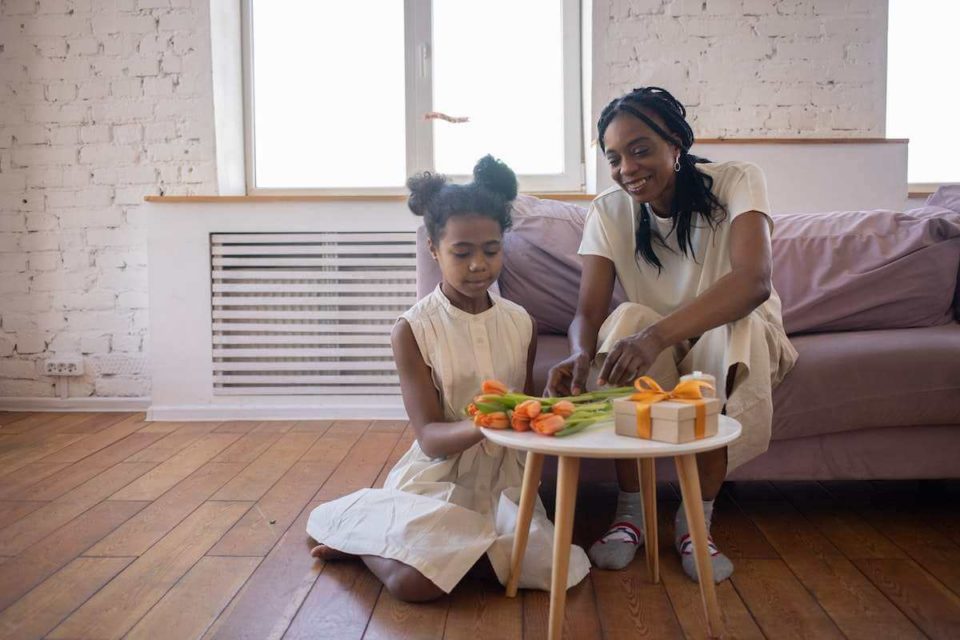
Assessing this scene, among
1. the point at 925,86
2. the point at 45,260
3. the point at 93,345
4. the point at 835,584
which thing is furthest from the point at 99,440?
the point at 925,86

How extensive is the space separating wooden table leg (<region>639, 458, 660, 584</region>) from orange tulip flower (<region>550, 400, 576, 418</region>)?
317mm

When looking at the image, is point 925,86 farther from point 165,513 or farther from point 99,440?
point 99,440

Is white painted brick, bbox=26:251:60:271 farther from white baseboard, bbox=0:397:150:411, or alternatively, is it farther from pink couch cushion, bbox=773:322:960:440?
pink couch cushion, bbox=773:322:960:440

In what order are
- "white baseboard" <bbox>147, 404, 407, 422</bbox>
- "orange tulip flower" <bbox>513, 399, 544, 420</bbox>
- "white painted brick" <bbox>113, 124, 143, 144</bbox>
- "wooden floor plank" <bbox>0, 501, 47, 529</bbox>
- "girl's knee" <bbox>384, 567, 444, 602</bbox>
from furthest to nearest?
"white painted brick" <bbox>113, 124, 143, 144</bbox> → "white baseboard" <bbox>147, 404, 407, 422</bbox> → "wooden floor plank" <bbox>0, 501, 47, 529</bbox> → "girl's knee" <bbox>384, 567, 444, 602</bbox> → "orange tulip flower" <bbox>513, 399, 544, 420</bbox>

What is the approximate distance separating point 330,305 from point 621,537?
6.10ft

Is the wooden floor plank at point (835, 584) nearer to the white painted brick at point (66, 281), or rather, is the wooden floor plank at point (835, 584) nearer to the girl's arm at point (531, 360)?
the girl's arm at point (531, 360)

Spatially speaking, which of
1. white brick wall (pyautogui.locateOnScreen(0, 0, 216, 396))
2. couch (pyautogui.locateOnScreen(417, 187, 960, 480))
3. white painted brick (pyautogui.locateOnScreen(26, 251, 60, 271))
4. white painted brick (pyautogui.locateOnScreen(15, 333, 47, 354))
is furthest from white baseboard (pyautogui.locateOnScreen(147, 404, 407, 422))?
couch (pyautogui.locateOnScreen(417, 187, 960, 480))

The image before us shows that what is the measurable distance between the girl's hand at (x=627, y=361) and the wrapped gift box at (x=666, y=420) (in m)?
0.18

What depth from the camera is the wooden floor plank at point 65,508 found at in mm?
1676

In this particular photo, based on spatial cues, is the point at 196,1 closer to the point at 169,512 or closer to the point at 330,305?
the point at 330,305

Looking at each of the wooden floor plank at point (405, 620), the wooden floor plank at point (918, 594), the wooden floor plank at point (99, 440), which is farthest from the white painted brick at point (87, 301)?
the wooden floor plank at point (918, 594)

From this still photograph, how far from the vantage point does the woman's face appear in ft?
5.11

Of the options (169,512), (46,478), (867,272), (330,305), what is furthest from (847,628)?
(330,305)

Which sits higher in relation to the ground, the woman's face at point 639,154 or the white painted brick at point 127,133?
the white painted brick at point 127,133
